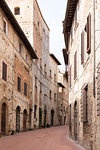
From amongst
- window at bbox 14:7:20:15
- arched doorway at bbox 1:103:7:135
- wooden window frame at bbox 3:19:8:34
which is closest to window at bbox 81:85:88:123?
arched doorway at bbox 1:103:7:135

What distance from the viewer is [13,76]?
70.3ft

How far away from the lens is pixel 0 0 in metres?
17.3

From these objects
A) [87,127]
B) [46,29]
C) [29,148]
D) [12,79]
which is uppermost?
[46,29]

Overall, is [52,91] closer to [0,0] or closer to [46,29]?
[46,29]

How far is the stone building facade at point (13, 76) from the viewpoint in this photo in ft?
61.2

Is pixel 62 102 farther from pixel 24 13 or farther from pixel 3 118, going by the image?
pixel 3 118

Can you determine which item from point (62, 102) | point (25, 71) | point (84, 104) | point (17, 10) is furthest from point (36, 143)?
point (62, 102)

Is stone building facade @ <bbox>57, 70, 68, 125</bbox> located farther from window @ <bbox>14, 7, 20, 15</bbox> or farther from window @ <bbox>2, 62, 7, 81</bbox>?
window @ <bbox>2, 62, 7, 81</bbox>

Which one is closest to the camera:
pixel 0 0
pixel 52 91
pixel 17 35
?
pixel 0 0

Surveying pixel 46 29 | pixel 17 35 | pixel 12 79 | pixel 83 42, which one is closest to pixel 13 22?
pixel 17 35

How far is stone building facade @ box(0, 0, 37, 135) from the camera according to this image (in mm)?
18656

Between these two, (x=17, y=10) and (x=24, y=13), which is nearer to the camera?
(x=24, y=13)

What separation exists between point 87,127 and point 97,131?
7.42ft

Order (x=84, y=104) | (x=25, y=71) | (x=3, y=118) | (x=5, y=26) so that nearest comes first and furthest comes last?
(x=84, y=104) → (x=3, y=118) → (x=5, y=26) → (x=25, y=71)
